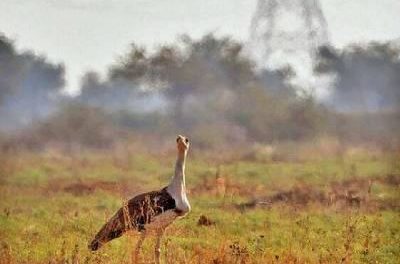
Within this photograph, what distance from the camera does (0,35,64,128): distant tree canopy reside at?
16.2 m

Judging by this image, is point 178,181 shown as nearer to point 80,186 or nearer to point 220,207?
point 220,207

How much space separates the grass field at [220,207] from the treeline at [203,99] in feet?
2.17

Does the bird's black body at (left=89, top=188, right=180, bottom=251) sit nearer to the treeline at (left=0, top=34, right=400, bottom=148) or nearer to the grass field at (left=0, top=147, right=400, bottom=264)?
the grass field at (left=0, top=147, right=400, bottom=264)

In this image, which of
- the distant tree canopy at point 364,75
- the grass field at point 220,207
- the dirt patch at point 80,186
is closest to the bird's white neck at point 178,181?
the grass field at point 220,207

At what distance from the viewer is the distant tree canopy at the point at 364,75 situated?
2036cm

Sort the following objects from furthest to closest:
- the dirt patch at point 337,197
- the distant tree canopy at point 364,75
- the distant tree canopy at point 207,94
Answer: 1. the distant tree canopy at point 364,75
2. the distant tree canopy at point 207,94
3. the dirt patch at point 337,197

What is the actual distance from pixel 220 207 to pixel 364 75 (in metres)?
12.4

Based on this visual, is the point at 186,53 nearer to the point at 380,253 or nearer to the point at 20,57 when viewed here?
the point at 20,57

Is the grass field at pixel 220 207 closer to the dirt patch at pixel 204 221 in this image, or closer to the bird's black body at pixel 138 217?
the dirt patch at pixel 204 221

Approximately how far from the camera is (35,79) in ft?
63.7

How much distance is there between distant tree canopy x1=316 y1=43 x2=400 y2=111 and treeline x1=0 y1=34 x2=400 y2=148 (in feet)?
0.11

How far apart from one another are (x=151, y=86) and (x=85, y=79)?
1538mm

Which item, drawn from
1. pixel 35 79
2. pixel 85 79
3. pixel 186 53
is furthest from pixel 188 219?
pixel 186 53

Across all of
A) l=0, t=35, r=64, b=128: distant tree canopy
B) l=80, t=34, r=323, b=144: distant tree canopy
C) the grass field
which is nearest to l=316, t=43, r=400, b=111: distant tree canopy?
l=80, t=34, r=323, b=144: distant tree canopy
